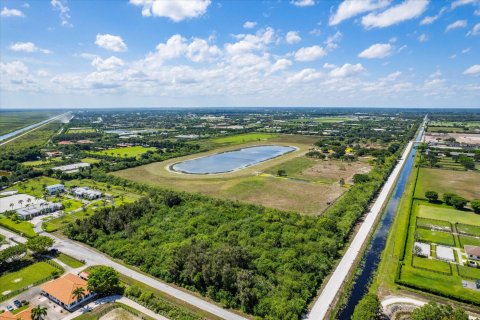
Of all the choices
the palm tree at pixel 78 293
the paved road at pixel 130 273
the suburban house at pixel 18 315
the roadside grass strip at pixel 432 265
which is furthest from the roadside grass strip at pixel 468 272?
the suburban house at pixel 18 315

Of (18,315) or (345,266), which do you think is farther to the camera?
(345,266)

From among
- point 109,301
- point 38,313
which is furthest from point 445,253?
point 38,313

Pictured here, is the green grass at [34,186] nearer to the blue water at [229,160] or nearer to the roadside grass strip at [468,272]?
the blue water at [229,160]

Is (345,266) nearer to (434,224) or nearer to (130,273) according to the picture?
(434,224)

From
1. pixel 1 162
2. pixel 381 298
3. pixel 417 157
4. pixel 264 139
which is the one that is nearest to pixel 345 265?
pixel 381 298

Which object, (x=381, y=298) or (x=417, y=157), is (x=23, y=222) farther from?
(x=417, y=157)

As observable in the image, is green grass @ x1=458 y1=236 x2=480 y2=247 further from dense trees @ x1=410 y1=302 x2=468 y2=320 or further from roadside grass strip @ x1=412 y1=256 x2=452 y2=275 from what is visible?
dense trees @ x1=410 y1=302 x2=468 y2=320

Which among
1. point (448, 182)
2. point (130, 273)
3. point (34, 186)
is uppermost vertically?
point (448, 182)
